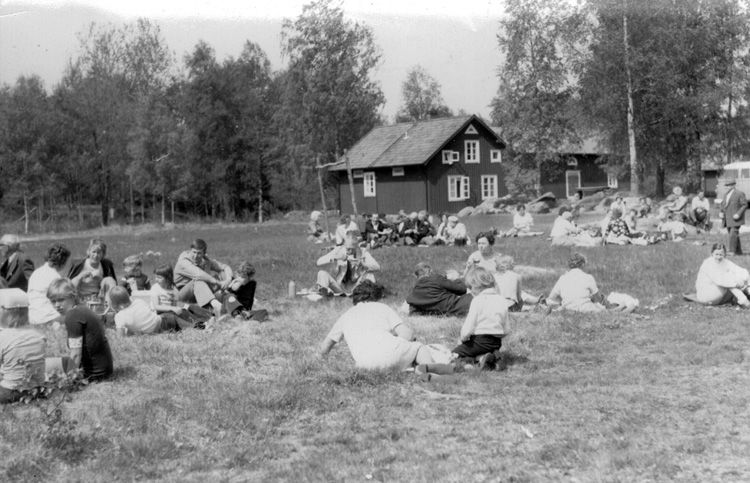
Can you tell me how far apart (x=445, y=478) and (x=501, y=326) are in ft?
11.1

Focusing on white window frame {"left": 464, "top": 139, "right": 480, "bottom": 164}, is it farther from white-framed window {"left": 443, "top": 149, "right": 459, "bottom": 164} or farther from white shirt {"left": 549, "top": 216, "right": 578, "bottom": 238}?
white shirt {"left": 549, "top": 216, "right": 578, "bottom": 238}

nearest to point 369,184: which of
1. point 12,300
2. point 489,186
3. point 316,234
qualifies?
point 489,186

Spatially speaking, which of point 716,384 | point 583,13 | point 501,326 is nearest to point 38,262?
point 501,326

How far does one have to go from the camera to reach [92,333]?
7848 mm

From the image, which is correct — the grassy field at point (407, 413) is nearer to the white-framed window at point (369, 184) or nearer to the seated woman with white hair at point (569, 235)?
Result: the seated woman with white hair at point (569, 235)

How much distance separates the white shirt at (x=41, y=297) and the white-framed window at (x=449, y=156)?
40.7m

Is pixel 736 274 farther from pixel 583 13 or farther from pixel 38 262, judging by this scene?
pixel 583 13

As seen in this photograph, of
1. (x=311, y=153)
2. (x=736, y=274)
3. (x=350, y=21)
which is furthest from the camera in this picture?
(x=311, y=153)

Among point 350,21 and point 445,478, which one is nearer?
point 445,478

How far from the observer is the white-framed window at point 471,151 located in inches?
2037

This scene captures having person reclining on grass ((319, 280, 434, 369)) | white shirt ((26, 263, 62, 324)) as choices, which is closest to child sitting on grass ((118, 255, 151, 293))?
white shirt ((26, 263, 62, 324))

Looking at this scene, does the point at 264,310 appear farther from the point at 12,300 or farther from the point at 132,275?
the point at 12,300

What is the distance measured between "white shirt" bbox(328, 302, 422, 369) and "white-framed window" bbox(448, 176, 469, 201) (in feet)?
140

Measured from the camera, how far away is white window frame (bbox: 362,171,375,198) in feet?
171
